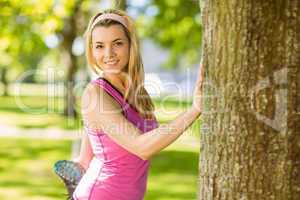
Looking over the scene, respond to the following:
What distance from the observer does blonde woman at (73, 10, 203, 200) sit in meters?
2.78

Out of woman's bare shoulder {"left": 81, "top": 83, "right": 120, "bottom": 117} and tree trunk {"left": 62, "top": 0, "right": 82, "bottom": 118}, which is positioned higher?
tree trunk {"left": 62, "top": 0, "right": 82, "bottom": 118}

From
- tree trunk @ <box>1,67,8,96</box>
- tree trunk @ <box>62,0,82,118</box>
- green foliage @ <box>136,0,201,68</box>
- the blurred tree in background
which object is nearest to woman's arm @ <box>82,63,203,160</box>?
the blurred tree in background

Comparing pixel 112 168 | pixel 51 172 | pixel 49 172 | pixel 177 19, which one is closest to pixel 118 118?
pixel 112 168

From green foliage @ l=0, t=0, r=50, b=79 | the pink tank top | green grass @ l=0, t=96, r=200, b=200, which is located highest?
green foliage @ l=0, t=0, r=50, b=79

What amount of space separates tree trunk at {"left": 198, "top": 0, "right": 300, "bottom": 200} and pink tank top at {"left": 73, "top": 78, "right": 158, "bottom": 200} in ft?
1.34

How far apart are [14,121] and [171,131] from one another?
78.6 ft

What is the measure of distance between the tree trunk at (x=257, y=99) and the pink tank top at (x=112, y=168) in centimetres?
41

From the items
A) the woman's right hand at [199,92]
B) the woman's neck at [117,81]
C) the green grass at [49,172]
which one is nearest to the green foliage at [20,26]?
the green grass at [49,172]

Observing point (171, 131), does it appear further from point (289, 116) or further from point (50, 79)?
point (50, 79)

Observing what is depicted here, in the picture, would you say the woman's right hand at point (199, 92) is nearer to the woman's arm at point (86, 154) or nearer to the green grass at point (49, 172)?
the woman's arm at point (86, 154)

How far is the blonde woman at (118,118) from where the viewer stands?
2.78 meters

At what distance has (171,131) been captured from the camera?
2691 millimetres

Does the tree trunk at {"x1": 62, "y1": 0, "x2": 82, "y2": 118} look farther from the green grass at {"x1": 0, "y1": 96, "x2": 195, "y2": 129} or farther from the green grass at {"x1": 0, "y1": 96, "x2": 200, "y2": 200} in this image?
the green grass at {"x1": 0, "y1": 96, "x2": 200, "y2": 200}

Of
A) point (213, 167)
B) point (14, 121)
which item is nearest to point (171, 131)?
point (213, 167)
